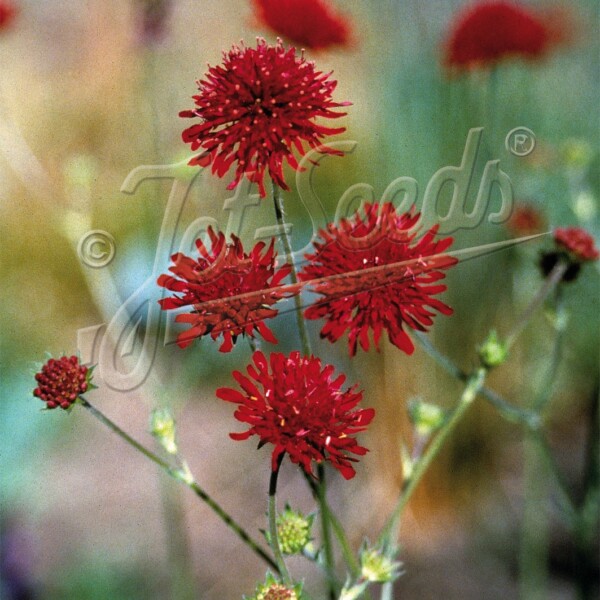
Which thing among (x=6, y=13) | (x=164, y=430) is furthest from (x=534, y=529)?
(x=6, y=13)

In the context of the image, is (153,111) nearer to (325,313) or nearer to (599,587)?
(325,313)

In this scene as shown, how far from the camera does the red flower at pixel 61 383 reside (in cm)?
28

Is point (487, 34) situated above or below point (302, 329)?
above

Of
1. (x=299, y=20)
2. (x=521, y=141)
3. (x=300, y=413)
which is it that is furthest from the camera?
(x=521, y=141)

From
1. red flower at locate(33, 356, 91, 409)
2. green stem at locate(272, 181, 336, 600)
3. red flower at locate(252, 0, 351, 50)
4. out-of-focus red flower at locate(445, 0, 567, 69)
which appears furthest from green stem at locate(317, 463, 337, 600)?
out-of-focus red flower at locate(445, 0, 567, 69)

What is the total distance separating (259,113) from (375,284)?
0.25 feet

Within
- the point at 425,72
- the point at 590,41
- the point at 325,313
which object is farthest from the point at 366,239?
the point at 590,41

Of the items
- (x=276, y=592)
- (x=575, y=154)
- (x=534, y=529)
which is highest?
Answer: (x=575, y=154)

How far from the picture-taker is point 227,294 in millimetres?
261

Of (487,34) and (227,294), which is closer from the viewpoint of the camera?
(227,294)

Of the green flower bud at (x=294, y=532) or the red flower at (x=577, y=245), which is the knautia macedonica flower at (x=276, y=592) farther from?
the red flower at (x=577, y=245)

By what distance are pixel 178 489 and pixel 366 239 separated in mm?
432

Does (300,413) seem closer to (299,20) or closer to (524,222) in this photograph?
(299,20)

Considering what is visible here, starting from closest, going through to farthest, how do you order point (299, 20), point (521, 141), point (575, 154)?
point (299, 20) < point (521, 141) < point (575, 154)
